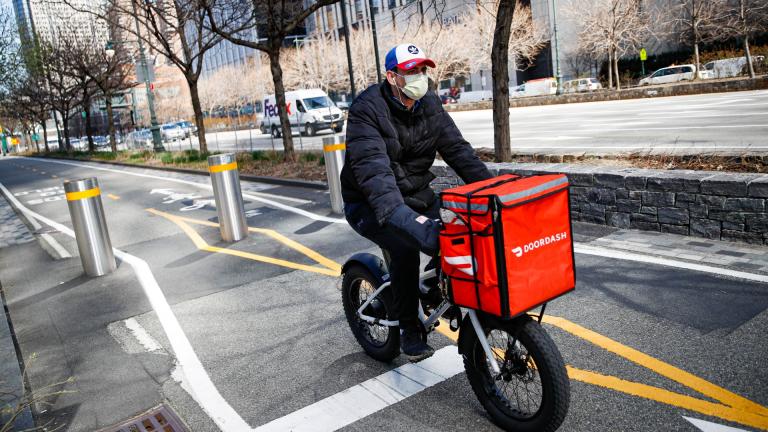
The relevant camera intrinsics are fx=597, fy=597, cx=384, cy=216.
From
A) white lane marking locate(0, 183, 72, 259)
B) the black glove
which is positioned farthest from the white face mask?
white lane marking locate(0, 183, 72, 259)

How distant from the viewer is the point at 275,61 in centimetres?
1647

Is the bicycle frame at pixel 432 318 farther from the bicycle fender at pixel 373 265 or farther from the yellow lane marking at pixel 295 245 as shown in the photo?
the yellow lane marking at pixel 295 245

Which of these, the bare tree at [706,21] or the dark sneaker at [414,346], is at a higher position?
the bare tree at [706,21]

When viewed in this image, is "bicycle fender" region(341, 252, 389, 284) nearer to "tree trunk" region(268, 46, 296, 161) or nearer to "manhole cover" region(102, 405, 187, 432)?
"manhole cover" region(102, 405, 187, 432)

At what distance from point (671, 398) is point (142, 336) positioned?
4234 millimetres

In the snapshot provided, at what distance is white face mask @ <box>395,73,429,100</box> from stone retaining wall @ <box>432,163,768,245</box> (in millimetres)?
4126

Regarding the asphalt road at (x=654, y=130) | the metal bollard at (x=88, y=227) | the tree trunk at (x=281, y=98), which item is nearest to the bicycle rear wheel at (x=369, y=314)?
the metal bollard at (x=88, y=227)

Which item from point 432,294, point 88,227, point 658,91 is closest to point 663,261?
point 432,294

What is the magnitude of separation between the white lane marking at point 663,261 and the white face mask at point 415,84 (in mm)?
3594

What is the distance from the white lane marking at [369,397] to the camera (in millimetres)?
3592

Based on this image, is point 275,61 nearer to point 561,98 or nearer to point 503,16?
point 503,16

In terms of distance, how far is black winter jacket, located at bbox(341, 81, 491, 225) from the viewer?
10.8ft

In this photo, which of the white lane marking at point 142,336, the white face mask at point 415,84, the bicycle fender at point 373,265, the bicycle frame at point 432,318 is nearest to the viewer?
the bicycle frame at point 432,318

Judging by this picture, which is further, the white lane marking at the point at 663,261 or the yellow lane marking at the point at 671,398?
the white lane marking at the point at 663,261
